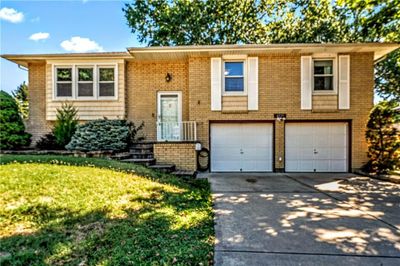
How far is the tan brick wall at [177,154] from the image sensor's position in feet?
32.6

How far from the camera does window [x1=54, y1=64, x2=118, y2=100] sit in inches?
450

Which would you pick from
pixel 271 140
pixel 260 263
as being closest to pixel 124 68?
pixel 271 140

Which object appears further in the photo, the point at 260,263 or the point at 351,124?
the point at 351,124

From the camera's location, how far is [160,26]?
58.1ft

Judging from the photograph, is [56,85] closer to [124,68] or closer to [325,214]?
[124,68]

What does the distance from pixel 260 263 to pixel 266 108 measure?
8.37 m

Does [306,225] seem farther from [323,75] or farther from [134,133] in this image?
[134,133]

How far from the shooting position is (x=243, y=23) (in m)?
18.3

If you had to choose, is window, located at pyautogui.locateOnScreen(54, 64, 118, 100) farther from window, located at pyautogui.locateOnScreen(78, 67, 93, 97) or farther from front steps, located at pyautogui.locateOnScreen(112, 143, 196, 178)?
front steps, located at pyautogui.locateOnScreen(112, 143, 196, 178)

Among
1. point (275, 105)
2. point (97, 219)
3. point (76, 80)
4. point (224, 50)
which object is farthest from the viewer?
point (76, 80)

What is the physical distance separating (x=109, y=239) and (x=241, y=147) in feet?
26.2

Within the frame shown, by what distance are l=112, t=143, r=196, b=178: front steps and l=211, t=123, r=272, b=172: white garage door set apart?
173 cm

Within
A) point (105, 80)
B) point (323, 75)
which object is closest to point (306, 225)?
point (323, 75)

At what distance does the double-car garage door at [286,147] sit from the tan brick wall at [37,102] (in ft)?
25.7
